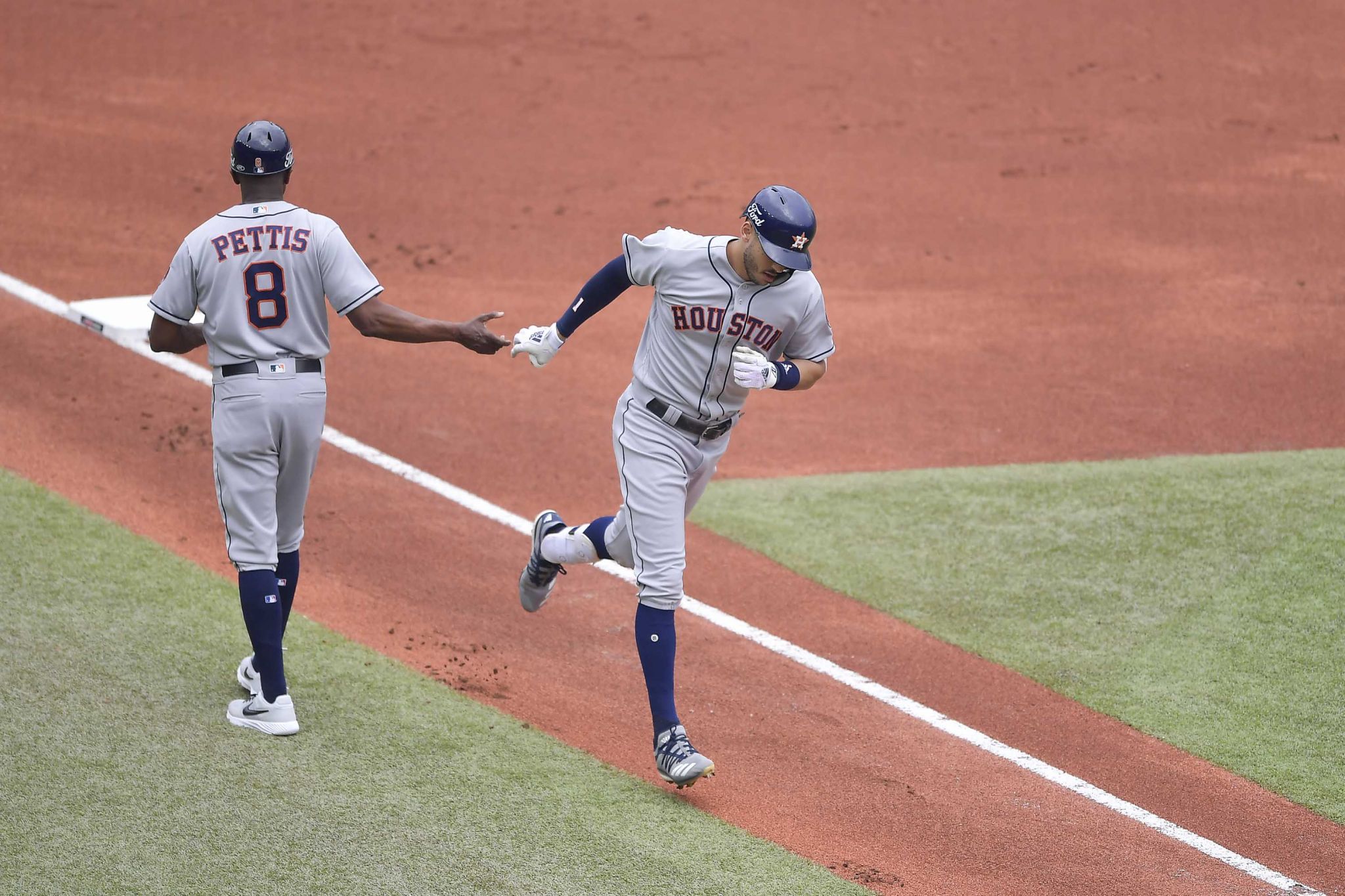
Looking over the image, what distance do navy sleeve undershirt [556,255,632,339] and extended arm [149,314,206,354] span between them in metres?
1.26

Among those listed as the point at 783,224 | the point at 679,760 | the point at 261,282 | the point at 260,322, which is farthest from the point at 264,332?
the point at 679,760

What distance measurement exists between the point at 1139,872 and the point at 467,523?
3.70 m

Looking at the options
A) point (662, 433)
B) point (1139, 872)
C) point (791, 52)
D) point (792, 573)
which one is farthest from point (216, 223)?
point (791, 52)

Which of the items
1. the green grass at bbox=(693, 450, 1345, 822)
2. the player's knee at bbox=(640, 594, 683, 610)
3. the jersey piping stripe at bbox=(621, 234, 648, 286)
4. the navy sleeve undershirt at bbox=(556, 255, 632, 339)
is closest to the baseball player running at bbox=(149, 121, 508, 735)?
the navy sleeve undershirt at bbox=(556, 255, 632, 339)

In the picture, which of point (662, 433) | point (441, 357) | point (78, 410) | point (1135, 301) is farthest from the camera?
point (1135, 301)

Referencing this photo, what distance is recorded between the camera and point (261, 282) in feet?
15.1

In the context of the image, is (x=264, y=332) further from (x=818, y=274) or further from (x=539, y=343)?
(x=818, y=274)

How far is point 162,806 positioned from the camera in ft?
13.9

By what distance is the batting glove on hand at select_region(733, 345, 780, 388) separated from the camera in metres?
4.70

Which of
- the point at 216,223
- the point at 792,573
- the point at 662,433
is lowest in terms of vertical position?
the point at 792,573

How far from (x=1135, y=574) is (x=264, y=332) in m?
4.19

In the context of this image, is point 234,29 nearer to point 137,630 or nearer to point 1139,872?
point 137,630

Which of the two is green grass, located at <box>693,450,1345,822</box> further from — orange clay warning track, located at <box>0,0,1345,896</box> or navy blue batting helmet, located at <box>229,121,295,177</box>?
navy blue batting helmet, located at <box>229,121,295,177</box>

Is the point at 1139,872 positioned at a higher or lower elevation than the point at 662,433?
lower
